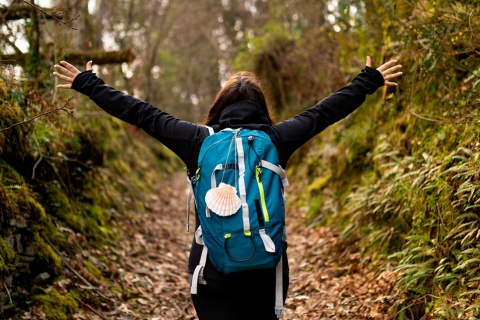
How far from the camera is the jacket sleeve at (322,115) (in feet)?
10.0

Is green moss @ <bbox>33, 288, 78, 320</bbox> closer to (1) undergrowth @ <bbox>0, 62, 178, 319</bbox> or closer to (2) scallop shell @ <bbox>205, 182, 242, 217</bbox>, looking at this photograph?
(1) undergrowth @ <bbox>0, 62, 178, 319</bbox>

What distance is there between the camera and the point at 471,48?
15.2 feet

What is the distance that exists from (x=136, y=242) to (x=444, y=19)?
522 centimetres

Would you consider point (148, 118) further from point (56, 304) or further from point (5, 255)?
point (56, 304)

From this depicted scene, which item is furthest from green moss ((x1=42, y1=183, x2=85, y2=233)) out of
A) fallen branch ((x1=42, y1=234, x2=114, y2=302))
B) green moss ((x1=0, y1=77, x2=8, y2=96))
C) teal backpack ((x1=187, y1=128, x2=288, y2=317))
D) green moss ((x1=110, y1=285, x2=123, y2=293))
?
teal backpack ((x1=187, y1=128, x2=288, y2=317))

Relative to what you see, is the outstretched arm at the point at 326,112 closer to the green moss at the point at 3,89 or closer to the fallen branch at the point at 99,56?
the green moss at the point at 3,89

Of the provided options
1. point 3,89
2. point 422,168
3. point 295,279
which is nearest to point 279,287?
point 422,168

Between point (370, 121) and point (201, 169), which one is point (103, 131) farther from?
point (201, 169)

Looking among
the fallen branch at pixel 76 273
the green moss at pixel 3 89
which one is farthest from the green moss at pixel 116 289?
the green moss at pixel 3 89

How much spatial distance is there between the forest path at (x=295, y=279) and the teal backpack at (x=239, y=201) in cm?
229

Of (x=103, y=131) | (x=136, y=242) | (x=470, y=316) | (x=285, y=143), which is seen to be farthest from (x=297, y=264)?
(x=103, y=131)

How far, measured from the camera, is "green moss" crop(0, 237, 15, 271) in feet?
13.8

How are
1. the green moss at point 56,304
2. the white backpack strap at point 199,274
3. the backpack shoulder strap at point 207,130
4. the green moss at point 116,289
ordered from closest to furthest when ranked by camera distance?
the white backpack strap at point 199,274 < the backpack shoulder strap at point 207,130 < the green moss at point 56,304 < the green moss at point 116,289

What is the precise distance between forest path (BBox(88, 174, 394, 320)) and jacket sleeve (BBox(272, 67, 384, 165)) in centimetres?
221
